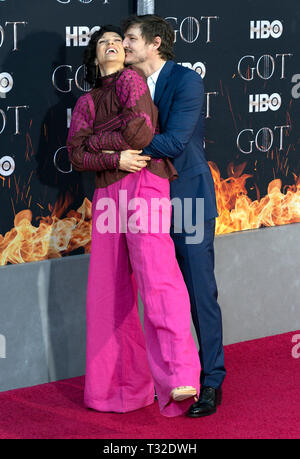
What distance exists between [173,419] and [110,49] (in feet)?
4.86

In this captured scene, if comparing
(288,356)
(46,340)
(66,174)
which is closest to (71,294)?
(46,340)

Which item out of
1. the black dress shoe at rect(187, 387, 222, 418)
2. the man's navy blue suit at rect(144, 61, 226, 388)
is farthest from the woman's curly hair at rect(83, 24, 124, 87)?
the black dress shoe at rect(187, 387, 222, 418)

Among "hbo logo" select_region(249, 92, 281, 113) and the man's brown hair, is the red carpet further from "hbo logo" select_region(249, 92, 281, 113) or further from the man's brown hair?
the man's brown hair

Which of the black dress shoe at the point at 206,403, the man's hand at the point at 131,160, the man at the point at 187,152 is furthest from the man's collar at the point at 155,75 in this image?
the black dress shoe at the point at 206,403

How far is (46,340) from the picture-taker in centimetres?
380

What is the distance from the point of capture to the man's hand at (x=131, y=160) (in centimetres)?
328

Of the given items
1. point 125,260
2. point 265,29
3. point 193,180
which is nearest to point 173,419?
point 125,260

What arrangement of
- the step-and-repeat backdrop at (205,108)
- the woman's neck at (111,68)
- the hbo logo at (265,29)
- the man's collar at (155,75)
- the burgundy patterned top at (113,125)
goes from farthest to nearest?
the hbo logo at (265,29)
the step-and-repeat backdrop at (205,108)
the man's collar at (155,75)
the woman's neck at (111,68)
the burgundy patterned top at (113,125)

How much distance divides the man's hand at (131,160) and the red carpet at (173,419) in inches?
39.7

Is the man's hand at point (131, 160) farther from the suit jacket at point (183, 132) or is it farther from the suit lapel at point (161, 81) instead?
the suit lapel at point (161, 81)

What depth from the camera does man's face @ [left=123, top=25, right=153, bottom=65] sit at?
342 cm

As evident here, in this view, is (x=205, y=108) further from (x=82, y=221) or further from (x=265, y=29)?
(x=82, y=221)

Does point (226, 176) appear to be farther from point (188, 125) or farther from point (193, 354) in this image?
point (193, 354)
